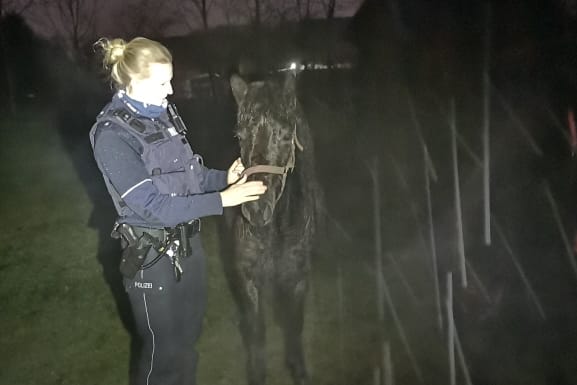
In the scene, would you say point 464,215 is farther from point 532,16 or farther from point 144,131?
point 144,131

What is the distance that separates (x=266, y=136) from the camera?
2979 mm

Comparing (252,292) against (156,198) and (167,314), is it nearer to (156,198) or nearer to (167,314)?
(167,314)

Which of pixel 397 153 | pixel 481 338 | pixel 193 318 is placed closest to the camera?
pixel 193 318

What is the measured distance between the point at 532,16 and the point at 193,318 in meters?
8.32

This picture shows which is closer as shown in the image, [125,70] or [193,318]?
[125,70]

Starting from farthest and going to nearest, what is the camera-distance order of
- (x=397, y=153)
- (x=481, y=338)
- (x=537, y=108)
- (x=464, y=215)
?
(x=397, y=153) → (x=537, y=108) → (x=464, y=215) → (x=481, y=338)

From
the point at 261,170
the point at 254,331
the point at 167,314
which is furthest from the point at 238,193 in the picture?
the point at 254,331

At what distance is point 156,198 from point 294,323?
204cm

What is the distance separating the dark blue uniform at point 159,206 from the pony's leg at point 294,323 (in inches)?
41.6

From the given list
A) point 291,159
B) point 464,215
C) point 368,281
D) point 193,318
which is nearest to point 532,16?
point 464,215

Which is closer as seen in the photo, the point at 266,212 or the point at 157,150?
the point at 157,150

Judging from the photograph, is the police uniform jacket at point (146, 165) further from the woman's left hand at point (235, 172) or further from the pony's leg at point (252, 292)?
the pony's leg at point (252, 292)

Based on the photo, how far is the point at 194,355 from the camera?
103 inches

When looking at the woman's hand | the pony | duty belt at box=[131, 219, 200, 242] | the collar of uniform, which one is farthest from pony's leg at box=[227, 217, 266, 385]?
the collar of uniform
